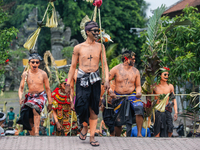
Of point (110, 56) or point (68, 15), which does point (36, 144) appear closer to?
point (110, 56)

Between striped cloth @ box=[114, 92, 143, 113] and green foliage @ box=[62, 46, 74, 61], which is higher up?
green foliage @ box=[62, 46, 74, 61]

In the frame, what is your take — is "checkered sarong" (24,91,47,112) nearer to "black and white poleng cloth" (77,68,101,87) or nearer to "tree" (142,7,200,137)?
"black and white poleng cloth" (77,68,101,87)

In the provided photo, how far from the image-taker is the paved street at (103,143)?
4876 mm

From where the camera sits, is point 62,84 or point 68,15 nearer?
point 62,84

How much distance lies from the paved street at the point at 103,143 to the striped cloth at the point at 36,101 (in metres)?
1.13

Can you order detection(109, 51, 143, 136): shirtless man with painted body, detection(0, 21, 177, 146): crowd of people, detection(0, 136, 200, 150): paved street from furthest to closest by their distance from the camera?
detection(109, 51, 143, 136): shirtless man with painted body < detection(0, 21, 177, 146): crowd of people < detection(0, 136, 200, 150): paved street

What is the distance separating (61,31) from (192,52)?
1524 centimetres

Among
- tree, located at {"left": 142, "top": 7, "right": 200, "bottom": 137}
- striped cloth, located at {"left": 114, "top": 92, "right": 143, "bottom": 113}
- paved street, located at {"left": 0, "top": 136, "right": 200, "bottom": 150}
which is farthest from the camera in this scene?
tree, located at {"left": 142, "top": 7, "right": 200, "bottom": 137}

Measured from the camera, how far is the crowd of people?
16.4 feet

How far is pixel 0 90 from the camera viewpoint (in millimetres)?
10734

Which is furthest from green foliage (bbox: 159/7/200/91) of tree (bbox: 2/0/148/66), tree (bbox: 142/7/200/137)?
tree (bbox: 2/0/148/66)

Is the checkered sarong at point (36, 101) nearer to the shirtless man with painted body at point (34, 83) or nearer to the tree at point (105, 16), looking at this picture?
the shirtless man with painted body at point (34, 83)

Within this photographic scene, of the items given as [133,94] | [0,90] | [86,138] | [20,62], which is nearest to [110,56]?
[0,90]

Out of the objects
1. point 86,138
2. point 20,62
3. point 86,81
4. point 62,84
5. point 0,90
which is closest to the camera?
point 86,81
